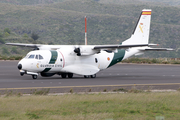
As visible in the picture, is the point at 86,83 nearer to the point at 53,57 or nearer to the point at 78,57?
the point at 53,57

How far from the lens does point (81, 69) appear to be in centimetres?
2667

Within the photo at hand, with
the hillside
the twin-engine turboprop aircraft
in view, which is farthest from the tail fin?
the hillside

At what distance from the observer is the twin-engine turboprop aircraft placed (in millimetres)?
24156

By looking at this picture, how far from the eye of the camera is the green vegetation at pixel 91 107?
1059cm

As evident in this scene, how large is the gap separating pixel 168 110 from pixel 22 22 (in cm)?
9755

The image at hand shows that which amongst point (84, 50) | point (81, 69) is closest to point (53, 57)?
point (81, 69)

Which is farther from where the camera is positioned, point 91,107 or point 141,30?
point 141,30

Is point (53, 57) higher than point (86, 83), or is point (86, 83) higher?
point (53, 57)

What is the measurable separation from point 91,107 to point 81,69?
14437mm

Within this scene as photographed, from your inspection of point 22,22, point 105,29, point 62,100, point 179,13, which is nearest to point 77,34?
point 105,29

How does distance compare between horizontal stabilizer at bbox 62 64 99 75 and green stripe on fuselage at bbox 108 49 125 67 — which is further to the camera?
green stripe on fuselage at bbox 108 49 125 67

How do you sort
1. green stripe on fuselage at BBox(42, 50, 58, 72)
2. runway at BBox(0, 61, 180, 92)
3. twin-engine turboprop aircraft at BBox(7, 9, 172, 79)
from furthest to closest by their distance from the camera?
green stripe on fuselage at BBox(42, 50, 58, 72) → twin-engine turboprop aircraft at BBox(7, 9, 172, 79) → runway at BBox(0, 61, 180, 92)

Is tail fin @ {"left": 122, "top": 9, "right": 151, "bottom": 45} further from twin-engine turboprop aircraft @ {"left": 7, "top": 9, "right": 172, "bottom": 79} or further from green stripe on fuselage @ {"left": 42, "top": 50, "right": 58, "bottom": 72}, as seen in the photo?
green stripe on fuselage @ {"left": 42, "top": 50, "right": 58, "bottom": 72}

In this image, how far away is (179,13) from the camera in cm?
12862
